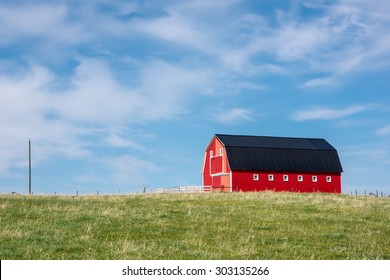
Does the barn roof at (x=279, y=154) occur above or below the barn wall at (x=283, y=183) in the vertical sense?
above

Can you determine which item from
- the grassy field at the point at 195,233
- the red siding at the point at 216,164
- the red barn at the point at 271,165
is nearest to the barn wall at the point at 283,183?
the red barn at the point at 271,165

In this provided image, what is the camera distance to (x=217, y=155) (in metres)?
61.5

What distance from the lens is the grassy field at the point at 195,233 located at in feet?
46.8

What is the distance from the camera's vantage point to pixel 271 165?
5931 cm

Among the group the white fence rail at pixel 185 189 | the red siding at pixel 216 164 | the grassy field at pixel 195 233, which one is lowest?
the grassy field at pixel 195 233

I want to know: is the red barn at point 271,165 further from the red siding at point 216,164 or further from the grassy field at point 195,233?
the grassy field at point 195,233

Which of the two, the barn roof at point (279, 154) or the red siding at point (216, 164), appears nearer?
the barn roof at point (279, 154)

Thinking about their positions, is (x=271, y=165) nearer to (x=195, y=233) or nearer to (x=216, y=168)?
(x=216, y=168)

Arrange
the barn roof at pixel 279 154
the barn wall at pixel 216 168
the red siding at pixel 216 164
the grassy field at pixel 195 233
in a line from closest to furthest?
the grassy field at pixel 195 233 < the barn roof at pixel 279 154 < the barn wall at pixel 216 168 < the red siding at pixel 216 164

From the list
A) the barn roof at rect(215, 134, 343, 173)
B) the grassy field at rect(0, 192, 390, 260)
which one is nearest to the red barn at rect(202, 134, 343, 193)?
the barn roof at rect(215, 134, 343, 173)

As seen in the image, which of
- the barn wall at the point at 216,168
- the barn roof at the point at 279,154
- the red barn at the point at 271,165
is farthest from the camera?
the barn wall at the point at 216,168

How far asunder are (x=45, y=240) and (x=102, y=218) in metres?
5.97

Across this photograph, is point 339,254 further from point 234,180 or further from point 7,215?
point 234,180

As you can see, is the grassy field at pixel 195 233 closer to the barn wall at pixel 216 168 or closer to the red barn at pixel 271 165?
the red barn at pixel 271 165
